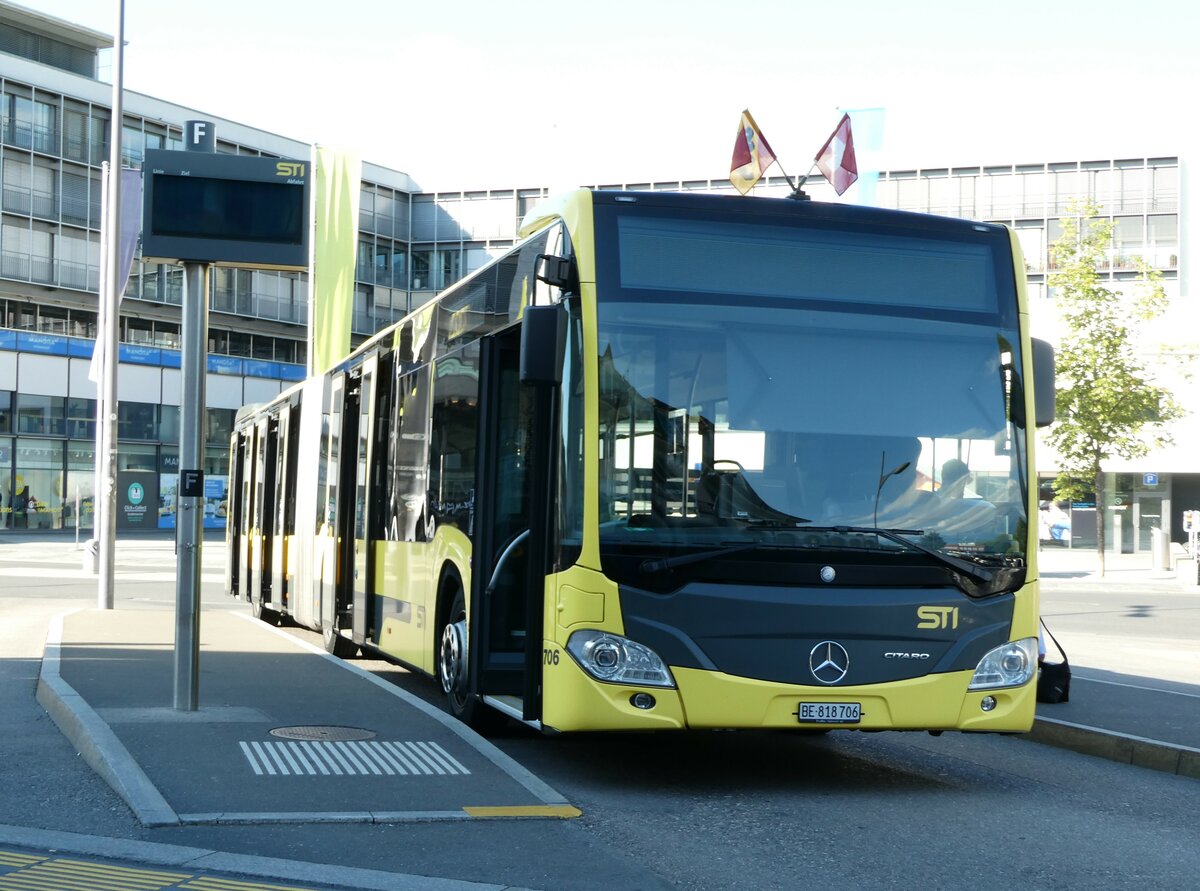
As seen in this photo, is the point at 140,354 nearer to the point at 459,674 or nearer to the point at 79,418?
the point at 79,418

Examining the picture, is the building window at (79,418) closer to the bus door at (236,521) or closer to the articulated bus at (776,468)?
the bus door at (236,521)

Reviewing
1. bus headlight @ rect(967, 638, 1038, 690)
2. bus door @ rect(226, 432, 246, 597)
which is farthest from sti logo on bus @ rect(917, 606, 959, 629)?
bus door @ rect(226, 432, 246, 597)

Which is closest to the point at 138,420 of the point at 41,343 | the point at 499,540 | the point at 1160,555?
the point at 41,343

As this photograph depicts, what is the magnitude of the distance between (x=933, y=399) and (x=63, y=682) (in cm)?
640

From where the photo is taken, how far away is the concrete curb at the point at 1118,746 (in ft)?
30.7

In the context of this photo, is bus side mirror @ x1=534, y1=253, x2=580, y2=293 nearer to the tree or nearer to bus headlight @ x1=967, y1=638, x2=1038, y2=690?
bus headlight @ x1=967, y1=638, x2=1038, y2=690

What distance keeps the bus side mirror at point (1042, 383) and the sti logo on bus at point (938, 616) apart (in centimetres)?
121

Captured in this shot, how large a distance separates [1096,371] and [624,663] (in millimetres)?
29893

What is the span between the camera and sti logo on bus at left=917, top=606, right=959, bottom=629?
8.02 meters

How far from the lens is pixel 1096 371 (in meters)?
35.3

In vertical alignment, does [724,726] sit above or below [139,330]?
below

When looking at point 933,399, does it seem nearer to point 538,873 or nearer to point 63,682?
point 538,873

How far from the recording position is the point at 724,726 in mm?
7746

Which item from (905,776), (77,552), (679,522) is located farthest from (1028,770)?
(77,552)
